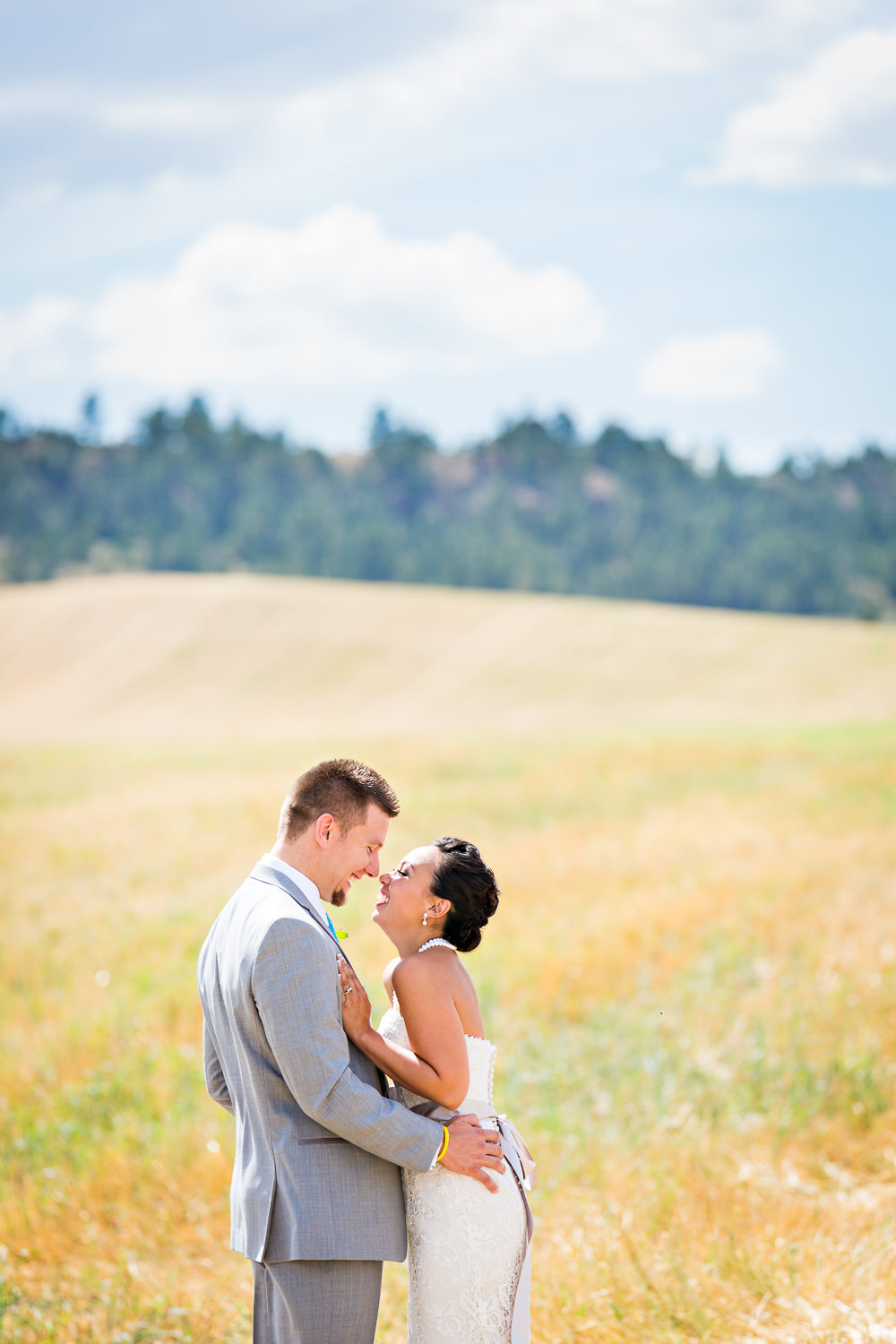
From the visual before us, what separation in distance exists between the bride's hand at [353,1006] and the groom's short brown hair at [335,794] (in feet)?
1.38

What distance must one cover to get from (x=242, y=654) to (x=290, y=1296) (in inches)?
2718

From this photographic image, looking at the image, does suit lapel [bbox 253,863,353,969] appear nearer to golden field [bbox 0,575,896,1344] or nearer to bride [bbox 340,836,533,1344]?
bride [bbox 340,836,533,1344]

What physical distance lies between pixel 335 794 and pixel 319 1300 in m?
1.49

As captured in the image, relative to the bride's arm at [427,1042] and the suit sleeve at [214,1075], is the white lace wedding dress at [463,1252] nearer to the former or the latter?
the bride's arm at [427,1042]

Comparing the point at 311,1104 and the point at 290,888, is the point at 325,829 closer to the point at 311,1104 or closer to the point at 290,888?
the point at 290,888

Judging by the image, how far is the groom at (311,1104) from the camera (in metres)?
3.21

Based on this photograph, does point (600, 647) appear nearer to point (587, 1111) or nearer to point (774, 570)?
point (774, 570)

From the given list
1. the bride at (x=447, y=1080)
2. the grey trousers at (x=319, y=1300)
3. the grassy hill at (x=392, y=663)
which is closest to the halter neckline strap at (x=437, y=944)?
the bride at (x=447, y=1080)

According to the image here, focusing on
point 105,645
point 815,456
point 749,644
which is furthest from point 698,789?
point 815,456

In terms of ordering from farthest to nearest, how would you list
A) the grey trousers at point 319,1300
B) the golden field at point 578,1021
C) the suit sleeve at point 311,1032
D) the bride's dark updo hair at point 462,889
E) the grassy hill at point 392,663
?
the grassy hill at point 392,663 < the golden field at point 578,1021 < the bride's dark updo hair at point 462,889 < the grey trousers at point 319,1300 < the suit sleeve at point 311,1032

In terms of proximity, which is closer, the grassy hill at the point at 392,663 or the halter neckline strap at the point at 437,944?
the halter neckline strap at the point at 437,944

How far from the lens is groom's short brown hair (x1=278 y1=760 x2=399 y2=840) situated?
11.3 feet

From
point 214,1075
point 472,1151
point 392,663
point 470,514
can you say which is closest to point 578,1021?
point 214,1075

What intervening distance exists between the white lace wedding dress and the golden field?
153cm
